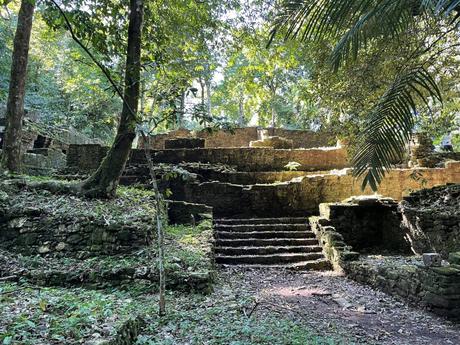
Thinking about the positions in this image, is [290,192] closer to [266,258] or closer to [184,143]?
[266,258]

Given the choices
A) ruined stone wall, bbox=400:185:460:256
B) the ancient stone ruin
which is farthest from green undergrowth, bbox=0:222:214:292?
ruined stone wall, bbox=400:185:460:256

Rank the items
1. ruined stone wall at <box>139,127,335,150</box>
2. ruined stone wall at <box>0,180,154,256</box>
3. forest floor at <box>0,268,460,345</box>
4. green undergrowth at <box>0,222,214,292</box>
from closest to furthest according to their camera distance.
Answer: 1. forest floor at <box>0,268,460,345</box>
2. green undergrowth at <box>0,222,214,292</box>
3. ruined stone wall at <box>0,180,154,256</box>
4. ruined stone wall at <box>139,127,335,150</box>

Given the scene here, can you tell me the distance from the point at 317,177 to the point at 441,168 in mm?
3792

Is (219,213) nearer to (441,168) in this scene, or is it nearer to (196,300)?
(196,300)

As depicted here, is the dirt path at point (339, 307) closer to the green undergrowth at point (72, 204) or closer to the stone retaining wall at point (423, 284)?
the stone retaining wall at point (423, 284)

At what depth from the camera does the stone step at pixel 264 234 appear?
902 centimetres

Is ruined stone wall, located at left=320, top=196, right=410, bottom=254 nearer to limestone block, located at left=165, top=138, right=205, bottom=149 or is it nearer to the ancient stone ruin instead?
the ancient stone ruin

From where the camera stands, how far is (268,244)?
28.5 ft

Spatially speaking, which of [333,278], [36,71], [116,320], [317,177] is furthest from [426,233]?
[36,71]

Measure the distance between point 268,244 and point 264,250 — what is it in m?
0.37

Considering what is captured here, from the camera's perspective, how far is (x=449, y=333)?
4.22 m

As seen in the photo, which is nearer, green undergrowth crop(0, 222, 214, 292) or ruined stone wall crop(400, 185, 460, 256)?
green undergrowth crop(0, 222, 214, 292)

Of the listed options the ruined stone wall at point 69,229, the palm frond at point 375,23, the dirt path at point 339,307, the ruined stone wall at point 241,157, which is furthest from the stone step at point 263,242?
the palm frond at point 375,23

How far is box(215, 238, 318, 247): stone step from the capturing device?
8664 mm
